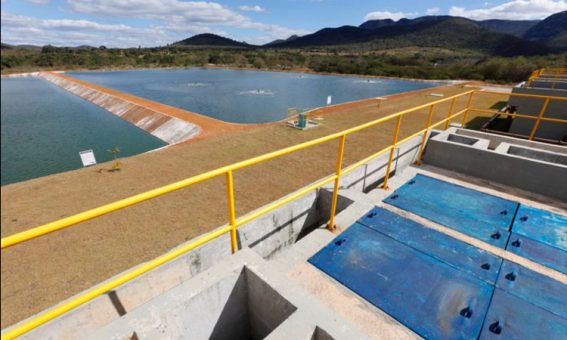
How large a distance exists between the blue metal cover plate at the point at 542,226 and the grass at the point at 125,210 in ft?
15.9

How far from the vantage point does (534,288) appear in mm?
2959

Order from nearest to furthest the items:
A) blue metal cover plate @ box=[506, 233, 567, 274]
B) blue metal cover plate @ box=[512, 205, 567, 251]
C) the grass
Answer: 1. blue metal cover plate @ box=[506, 233, 567, 274]
2. blue metal cover plate @ box=[512, 205, 567, 251]
3. the grass

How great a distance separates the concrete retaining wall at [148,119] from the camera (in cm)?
1931

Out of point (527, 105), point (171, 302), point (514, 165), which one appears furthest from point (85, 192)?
point (527, 105)

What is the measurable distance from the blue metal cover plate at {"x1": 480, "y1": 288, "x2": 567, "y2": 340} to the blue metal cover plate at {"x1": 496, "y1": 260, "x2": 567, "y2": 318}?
70mm

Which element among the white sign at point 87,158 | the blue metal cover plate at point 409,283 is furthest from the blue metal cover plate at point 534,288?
the white sign at point 87,158

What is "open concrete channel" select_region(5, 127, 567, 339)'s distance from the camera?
2.33 meters

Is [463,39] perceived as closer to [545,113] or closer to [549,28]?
[549,28]

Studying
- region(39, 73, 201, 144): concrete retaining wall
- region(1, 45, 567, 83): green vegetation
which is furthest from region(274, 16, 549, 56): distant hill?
region(39, 73, 201, 144): concrete retaining wall

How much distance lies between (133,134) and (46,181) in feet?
46.7

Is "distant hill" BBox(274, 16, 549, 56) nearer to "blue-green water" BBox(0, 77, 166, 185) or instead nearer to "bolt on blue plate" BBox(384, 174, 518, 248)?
"blue-green water" BBox(0, 77, 166, 185)

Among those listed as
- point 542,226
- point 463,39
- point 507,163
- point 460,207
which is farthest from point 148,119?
point 463,39

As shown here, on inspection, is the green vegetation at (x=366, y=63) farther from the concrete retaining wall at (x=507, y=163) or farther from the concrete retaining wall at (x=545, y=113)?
the concrete retaining wall at (x=545, y=113)

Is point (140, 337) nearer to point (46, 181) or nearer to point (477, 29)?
point (46, 181)
